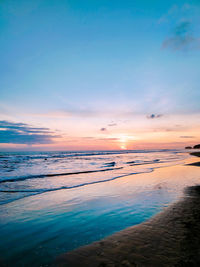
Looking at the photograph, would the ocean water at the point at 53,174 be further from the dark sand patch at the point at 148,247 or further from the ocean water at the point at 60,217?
the dark sand patch at the point at 148,247

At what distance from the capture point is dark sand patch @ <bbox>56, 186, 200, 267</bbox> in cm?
340

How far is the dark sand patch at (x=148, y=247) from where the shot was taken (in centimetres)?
340

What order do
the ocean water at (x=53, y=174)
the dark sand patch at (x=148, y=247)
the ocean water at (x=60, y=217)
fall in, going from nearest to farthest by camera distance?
the dark sand patch at (x=148, y=247) → the ocean water at (x=60, y=217) → the ocean water at (x=53, y=174)

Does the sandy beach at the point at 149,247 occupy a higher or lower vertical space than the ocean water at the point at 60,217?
higher

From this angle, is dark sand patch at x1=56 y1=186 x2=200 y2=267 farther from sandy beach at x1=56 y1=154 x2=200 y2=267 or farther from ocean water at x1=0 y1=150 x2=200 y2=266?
ocean water at x1=0 y1=150 x2=200 y2=266

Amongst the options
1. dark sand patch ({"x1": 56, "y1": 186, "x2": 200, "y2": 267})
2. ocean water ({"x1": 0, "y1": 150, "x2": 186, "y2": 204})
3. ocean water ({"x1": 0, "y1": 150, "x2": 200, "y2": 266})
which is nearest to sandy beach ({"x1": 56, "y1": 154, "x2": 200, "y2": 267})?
dark sand patch ({"x1": 56, "y1": 186, "x2": 200, "y2": 267})

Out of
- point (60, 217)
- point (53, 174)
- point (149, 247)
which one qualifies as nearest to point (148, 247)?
point (149, 247)

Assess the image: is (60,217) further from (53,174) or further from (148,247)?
(53,174)

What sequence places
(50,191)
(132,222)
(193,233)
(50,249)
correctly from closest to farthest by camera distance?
(50,249), (193,233), (132,222), (50,191)

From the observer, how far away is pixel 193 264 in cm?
318

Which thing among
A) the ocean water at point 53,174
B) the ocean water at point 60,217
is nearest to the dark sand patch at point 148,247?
the ocean water at point 60,217

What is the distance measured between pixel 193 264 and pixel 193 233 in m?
1.52

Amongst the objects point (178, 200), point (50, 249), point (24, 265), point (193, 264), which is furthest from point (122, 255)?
point (178, 200)

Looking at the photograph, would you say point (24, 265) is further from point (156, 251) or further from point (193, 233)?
point (193, 233)
